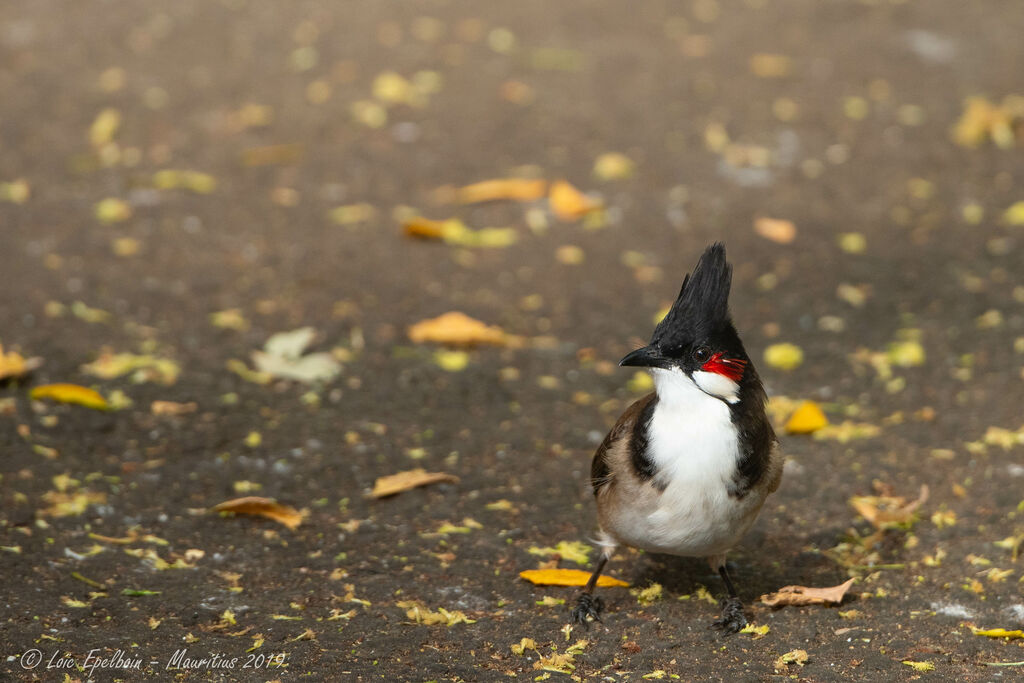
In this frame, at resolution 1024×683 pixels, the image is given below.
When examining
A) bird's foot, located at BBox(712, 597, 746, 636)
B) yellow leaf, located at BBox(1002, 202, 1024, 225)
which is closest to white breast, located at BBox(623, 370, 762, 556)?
bird's foot, located at BBox(712, 597, 746, 636)

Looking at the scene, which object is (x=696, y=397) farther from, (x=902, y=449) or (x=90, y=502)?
(x=90, y=502)

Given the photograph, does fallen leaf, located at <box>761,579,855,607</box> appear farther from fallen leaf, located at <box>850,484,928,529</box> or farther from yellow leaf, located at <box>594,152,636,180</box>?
yellow leaf, located at <box>594,152,636,180</box>

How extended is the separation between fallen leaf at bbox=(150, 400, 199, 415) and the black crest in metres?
2.28

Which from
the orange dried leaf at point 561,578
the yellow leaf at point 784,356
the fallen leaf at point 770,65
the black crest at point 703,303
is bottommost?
the orange dried leaf at point 561,578

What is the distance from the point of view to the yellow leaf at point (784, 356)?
519cm

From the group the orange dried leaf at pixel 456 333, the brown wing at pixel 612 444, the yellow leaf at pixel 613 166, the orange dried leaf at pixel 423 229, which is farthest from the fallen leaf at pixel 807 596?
the yellow leaf at pixel 613 166

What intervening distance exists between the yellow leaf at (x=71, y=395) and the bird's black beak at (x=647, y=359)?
241cm

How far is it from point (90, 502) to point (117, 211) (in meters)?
2.81

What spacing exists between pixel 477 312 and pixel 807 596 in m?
2.58

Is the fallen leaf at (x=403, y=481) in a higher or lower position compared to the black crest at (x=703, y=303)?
lower

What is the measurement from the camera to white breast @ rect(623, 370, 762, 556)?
3.22 m

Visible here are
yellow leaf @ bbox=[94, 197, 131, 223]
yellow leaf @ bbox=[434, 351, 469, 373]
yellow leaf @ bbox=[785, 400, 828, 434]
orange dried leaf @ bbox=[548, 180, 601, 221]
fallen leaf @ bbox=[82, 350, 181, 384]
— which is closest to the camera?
yellow leaf @ bbox=[785, 400, 828, 434]

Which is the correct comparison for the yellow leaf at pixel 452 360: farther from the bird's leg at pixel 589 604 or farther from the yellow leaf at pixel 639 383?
the bird's leg at pixel 589 604

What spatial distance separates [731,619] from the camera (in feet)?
11.2
